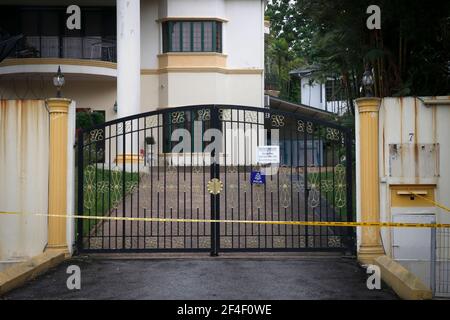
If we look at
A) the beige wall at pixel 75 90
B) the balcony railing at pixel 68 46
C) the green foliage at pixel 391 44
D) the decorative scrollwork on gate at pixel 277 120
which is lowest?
the decorative scrollwork on gate at pixel 277 120

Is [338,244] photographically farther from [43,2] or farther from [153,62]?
[43,2]

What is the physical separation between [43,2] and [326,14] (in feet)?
47.4

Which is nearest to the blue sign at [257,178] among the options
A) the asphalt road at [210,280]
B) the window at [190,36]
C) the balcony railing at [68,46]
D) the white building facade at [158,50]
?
the asphalt road at [210,280]

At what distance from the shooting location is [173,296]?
662cm

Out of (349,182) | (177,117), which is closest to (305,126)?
(349,182)

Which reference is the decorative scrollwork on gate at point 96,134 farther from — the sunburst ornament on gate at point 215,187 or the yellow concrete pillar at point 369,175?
the yellow concrete pillar at point 369,175

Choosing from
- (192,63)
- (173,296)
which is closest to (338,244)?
(173,296)

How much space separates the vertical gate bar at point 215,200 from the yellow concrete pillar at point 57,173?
7.72 feet

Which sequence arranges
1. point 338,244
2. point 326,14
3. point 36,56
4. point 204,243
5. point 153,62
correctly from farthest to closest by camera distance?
point 153,62 → point 36,56 → point 326,14 → point 204,243 → point 338,244

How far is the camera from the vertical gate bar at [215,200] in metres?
8.77

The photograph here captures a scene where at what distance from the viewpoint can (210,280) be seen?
7.38 m

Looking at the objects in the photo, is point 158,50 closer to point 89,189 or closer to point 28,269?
point 89,189

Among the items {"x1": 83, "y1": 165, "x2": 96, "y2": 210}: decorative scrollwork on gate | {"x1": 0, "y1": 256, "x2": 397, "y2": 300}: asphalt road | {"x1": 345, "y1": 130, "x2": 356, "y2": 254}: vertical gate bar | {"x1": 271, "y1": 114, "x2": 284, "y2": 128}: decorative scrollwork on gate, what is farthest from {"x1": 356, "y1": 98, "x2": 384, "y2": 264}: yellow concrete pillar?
{"x1": 83, "y1": 165, "x2": 96, "y2": 210}: decorative scrollwork on gate

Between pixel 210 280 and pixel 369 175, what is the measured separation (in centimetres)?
304
